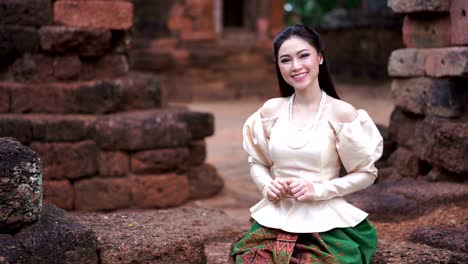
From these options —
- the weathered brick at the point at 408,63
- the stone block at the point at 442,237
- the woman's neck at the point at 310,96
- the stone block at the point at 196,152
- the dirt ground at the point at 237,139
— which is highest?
the woman's neck at the point at 310,96

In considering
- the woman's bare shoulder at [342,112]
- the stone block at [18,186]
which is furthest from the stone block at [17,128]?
the woman's bare shoulder at [342,112]

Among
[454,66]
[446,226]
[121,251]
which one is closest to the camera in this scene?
[121,251]

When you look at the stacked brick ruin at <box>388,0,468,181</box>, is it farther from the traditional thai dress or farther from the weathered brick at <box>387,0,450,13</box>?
the traditional thai dress

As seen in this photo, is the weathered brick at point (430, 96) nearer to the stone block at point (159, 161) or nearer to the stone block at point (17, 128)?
the stone block at point (159, 161)

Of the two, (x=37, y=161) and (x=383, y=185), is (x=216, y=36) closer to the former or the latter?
(x=383, y=185)

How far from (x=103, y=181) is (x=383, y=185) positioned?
255cm

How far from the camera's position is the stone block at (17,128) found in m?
5.98

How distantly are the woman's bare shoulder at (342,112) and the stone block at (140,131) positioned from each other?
11.1 ft

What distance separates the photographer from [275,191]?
2932mm

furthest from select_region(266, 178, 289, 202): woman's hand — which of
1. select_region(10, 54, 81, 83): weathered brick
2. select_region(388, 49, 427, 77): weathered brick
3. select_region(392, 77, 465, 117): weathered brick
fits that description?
select_region(10, 54, 81, 83): weathered brick

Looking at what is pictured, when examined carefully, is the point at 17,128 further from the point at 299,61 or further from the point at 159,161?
the point at 299,61

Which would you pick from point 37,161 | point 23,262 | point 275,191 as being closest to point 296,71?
point 275,191

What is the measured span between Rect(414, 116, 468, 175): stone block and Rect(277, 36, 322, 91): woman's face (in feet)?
6.28

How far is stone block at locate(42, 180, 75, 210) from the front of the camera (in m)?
6.06
